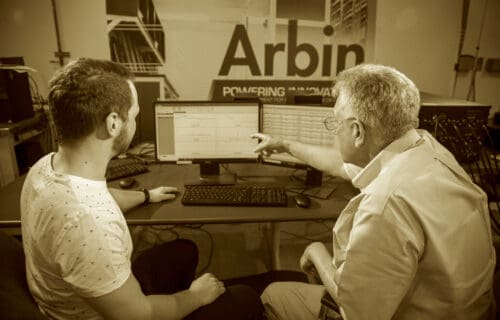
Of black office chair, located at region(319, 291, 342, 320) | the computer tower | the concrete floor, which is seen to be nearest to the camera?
black office chair, located at region(319, 291, 342, 320)

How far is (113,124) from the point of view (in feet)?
3.29

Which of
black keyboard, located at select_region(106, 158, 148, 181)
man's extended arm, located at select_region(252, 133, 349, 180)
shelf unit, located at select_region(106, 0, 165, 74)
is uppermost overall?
shelf unit, located at select_region(106, 0, 165, 74)

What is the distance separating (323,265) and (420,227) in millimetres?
525

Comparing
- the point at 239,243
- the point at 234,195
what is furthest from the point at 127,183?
the point at 239,243

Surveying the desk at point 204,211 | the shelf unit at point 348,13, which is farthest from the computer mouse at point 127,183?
the shelf unit at point 348,13

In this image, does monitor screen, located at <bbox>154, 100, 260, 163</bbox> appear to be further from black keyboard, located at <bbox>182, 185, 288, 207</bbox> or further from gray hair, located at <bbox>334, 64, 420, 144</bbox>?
gray hair, located at <bbox>334, 64, 420, 144</bbox>

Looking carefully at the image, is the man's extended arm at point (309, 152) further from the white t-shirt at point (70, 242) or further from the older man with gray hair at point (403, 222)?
the white t-shirt at point (70, 242)

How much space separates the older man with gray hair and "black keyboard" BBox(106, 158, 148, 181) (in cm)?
135

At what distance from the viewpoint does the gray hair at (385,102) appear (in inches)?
38.6

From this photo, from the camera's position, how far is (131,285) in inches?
36.7

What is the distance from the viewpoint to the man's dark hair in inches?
37.1

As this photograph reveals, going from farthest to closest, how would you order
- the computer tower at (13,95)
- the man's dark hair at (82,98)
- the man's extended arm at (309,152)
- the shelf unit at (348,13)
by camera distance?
the shelf unit at (348,13), the computer tower at (13,95), the man's extended arm at (309,152), the man's dark hair at (82,98)

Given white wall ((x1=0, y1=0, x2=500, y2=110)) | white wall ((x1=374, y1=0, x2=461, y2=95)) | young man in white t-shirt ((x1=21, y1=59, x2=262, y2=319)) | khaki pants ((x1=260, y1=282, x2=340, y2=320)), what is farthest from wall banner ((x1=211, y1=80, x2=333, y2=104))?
young man in white t-shirt ((x1=21, y1=59, x2=262, y2=319))

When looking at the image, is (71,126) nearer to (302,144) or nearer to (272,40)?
(302,144)
